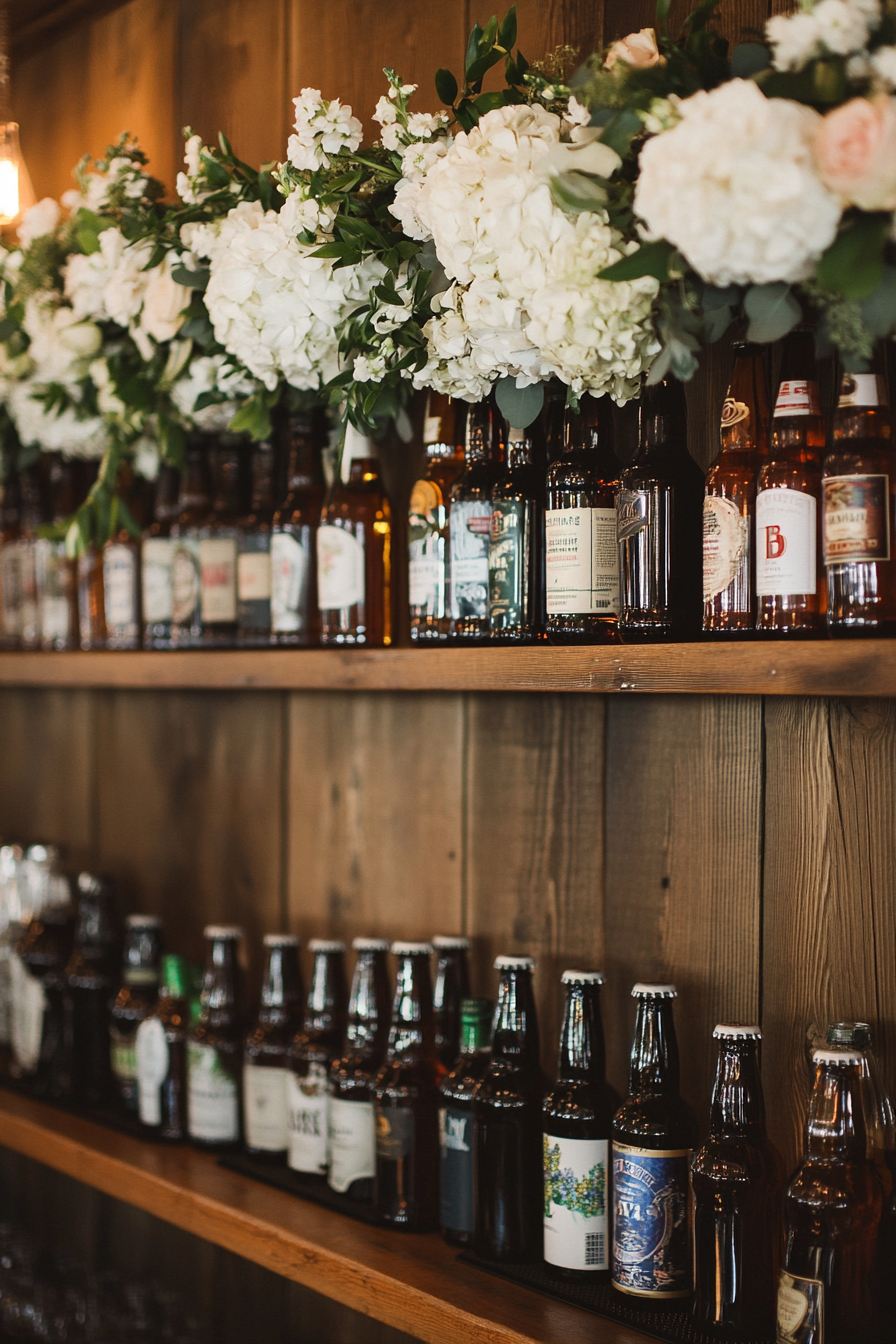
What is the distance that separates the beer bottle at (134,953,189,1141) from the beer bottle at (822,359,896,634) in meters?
1.08

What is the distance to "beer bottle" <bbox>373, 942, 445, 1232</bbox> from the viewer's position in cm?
134

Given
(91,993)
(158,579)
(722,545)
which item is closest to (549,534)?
(722,545)

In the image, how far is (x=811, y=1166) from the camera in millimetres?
1028

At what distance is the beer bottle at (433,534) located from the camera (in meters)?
1.33

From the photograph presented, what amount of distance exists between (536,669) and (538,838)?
0.36 metres

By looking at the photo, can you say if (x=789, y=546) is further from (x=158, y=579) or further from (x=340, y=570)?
(x=158, y=579)

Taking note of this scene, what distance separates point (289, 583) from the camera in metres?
1.53

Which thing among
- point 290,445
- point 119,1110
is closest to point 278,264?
point 290,445

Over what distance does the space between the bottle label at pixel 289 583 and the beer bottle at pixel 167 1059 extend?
1.64 ft

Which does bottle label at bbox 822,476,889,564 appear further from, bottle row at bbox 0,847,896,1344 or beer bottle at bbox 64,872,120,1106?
beer bottle at bbox 64,872,120,1106

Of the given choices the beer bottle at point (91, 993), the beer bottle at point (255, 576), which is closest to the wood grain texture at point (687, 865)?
the beer bottle at point (255, 576)

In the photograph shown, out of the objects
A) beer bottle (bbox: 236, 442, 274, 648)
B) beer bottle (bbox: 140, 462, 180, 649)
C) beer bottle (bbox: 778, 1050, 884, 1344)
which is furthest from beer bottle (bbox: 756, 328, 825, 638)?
beer bottle (bbox: 140, 462, 180, 649)

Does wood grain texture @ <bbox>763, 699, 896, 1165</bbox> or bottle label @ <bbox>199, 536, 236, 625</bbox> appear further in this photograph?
bottle label @ <bbox>199, 536, 236, 625</bbox>

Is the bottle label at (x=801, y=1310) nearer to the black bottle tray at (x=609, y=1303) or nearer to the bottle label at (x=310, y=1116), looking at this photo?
the black bottle tray at (x=609, y=1303)
